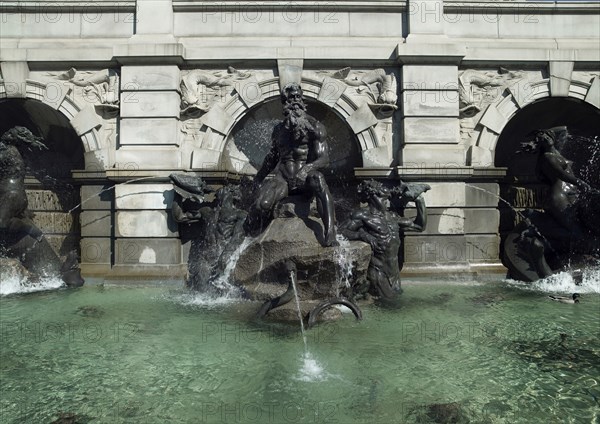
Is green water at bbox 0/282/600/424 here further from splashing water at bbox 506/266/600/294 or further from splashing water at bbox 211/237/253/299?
splashing water at bbox 506/266/600/294

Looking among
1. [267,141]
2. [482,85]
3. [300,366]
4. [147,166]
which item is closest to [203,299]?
[300,366]

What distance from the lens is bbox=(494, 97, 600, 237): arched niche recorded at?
35.8 feet

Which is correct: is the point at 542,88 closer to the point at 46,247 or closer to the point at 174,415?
the point at 174,415

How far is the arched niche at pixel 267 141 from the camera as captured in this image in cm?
1064

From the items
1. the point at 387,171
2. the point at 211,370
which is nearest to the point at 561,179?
the point at 387,171

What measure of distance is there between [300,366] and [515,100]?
840 centimetres

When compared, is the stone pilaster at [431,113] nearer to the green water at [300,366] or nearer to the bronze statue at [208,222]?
the bronze statue at [208,222]

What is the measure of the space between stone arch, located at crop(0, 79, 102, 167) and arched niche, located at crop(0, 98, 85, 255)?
1.47 ft

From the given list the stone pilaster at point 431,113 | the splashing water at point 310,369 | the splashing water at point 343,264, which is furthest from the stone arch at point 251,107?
the splashing water at point 310,369

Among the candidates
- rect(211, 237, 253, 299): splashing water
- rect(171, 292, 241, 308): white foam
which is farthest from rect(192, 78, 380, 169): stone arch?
rect(171, 292, 241, 308): white foam

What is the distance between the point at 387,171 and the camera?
32.2 ft

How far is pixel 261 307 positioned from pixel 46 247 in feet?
18.0

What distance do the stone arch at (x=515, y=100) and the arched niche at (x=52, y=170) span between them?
9.27 m

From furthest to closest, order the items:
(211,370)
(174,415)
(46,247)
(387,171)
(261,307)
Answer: (387,171), (46,247), (261,307), (211,370), (174,415)
